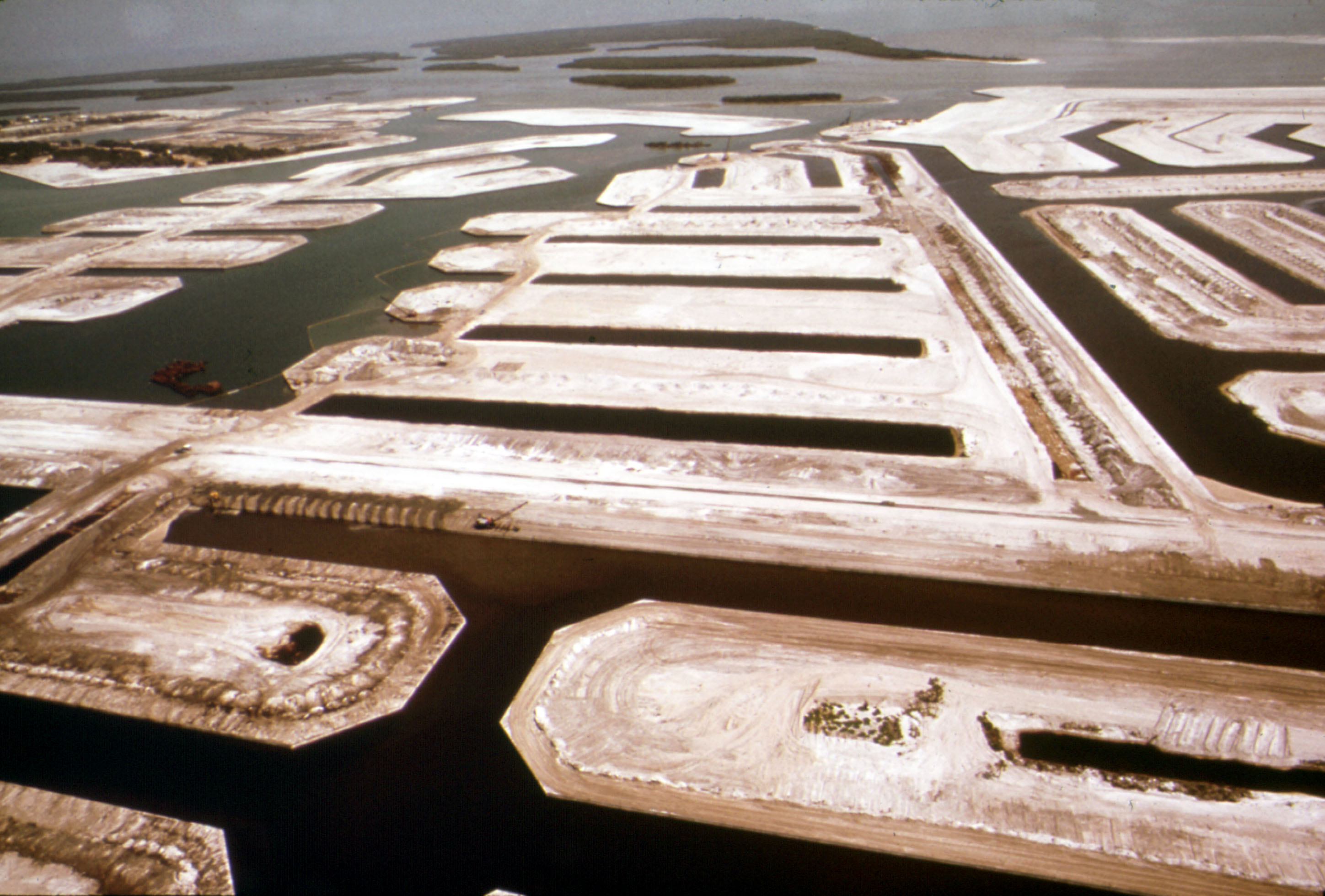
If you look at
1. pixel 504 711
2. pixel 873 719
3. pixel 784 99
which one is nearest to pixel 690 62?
pixel 784 99

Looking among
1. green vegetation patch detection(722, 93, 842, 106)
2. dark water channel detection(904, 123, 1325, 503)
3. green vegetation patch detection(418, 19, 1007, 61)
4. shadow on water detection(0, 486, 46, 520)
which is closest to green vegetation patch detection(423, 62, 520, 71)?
green vegetation patch detection(418, 19, 1007, 61)

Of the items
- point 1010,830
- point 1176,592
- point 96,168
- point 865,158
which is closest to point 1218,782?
point 1010,830

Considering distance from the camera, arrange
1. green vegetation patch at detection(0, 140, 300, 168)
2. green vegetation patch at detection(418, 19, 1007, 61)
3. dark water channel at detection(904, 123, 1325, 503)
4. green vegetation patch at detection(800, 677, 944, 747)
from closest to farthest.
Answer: green vegetation patch at detection(800, 677, 944, 747)
dark water channel at detection(904, 123, 1325, 503)
green vegetation patch at detection(0, 140, 300, 168)
green vegetation patch at detection(418, 19, 1007, 61)

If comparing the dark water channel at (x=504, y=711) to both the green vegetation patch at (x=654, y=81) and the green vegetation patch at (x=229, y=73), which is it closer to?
the green vegetation patch at (x=654, y=81)

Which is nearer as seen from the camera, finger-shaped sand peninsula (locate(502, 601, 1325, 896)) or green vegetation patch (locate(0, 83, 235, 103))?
finger-shaped sand peninsula (locate(502, 601, 1325, 896))

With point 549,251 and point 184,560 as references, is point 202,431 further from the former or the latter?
point 549,251

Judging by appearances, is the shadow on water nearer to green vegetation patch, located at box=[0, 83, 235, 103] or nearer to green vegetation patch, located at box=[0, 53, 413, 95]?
green vegetation patch, located at box=[0, 83, 235, 103]
